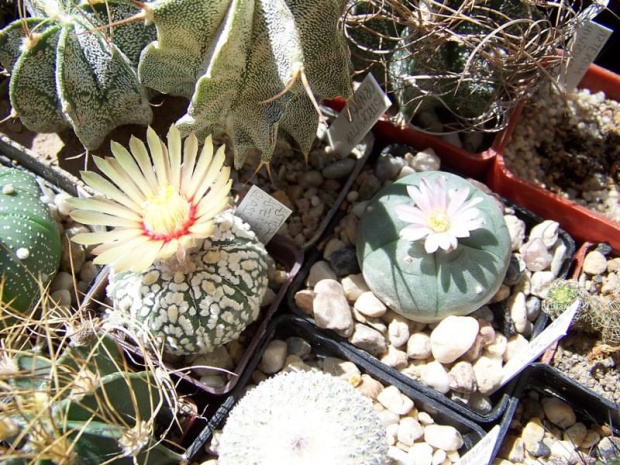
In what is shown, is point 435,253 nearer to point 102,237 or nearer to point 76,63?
point 102,237

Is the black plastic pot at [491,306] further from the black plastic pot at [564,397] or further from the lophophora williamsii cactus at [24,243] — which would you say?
the lophophora williamsii cactus at [24,243]

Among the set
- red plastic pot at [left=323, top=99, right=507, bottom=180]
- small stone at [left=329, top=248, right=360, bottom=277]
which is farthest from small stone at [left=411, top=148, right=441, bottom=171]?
small stone at [left=329, top=248, right=360, bottom=277]

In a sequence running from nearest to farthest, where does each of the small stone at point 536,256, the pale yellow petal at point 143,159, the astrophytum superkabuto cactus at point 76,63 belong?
1. the pale yellow petal at point 143,159
2. the astrophytum superkabuto cactus at point 76,63
3. the small stone at point 536,256

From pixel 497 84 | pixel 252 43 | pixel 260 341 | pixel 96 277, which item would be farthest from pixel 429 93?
pixel 96 277

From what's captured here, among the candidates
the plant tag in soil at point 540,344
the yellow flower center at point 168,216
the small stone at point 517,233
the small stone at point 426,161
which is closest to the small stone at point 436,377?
the plant tag in soil at point 540,344

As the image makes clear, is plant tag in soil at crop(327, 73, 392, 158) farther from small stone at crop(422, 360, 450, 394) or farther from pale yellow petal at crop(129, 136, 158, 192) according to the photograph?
small stone at crop(422, 360, 450, 394)

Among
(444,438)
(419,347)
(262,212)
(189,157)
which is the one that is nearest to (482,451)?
(444,438)
